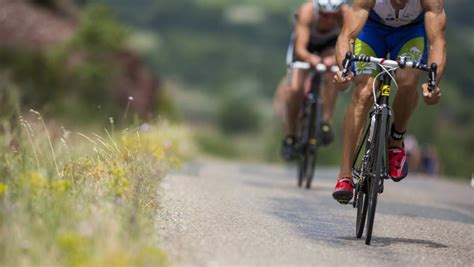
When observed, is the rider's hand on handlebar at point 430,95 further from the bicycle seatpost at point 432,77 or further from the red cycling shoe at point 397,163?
the red cycling shoe at point 397,163

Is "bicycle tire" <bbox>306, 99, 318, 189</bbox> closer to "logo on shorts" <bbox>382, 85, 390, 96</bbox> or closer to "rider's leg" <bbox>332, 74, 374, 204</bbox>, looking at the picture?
"rider's leg" <bbox>332, 74, 374, 204</bbox>

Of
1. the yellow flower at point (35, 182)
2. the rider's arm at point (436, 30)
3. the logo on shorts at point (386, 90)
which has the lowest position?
the yellow flower at point (35, 182)

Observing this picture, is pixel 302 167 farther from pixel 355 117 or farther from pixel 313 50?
pixel 355 117

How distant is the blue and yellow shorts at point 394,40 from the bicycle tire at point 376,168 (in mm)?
788

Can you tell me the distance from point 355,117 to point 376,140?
319 mm

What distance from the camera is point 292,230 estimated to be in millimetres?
7359

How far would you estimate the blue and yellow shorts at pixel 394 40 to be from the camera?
7820 mm

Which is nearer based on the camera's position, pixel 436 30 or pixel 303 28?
pixel 436 30

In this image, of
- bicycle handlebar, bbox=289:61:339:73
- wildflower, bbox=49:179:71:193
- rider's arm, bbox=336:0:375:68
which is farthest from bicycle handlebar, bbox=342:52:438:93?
bicycle handlebar, bbox=289:61:339:73

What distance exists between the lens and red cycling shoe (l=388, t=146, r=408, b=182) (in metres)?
7.58

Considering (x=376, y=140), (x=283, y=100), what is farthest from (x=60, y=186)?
(x=283, y=100)

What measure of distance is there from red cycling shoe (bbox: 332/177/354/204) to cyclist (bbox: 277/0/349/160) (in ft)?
Answer: 14.8

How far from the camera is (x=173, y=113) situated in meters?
34.9

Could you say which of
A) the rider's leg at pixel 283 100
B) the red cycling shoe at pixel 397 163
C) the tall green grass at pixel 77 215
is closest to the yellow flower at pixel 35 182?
the tall green grass at pixel 77 215
